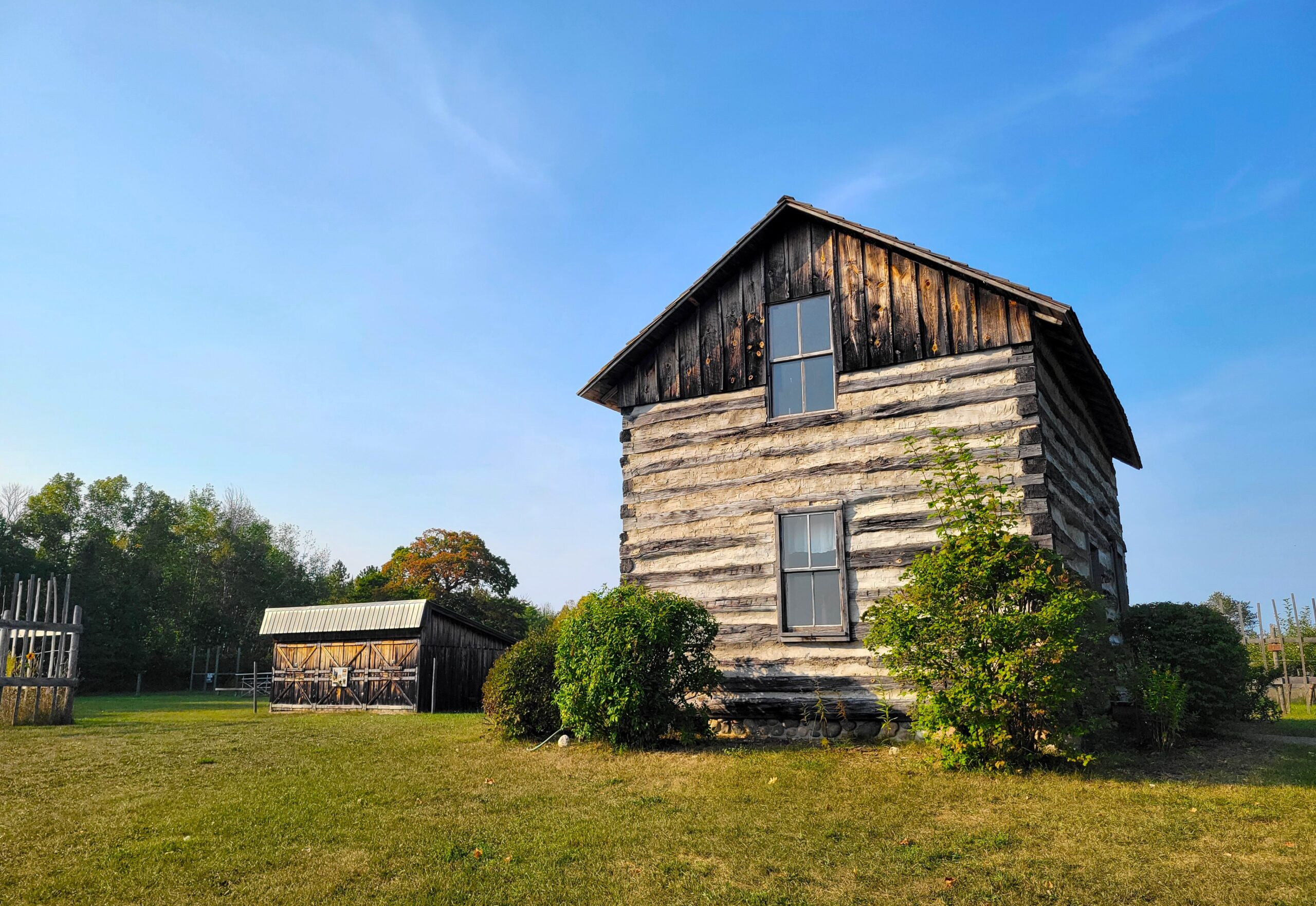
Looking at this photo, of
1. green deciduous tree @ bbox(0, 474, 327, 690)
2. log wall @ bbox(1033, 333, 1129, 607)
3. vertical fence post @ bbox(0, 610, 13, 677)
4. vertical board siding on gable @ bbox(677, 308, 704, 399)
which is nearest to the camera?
log wall @ bbox(1033, 333, 1129, 607)

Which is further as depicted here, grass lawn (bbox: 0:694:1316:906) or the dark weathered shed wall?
the dark weathered shed wall

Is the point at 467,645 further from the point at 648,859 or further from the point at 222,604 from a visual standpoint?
the point at 222,604

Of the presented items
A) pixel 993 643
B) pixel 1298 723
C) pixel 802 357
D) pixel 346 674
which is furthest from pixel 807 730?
pixel 346 674

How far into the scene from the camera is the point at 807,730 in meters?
12.1

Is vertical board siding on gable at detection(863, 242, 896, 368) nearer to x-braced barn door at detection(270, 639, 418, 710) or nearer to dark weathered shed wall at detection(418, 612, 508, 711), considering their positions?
dark weathered shed wall at detection(418, 612, 508, 711)

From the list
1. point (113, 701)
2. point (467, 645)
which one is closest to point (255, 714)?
point (467, 645)

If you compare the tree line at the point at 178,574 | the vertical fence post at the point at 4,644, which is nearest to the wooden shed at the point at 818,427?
the vertical fence post at the point at 4,644

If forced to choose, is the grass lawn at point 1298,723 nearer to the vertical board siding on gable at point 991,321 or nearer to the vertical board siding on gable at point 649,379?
the vertical board siding on gable at point 991,321

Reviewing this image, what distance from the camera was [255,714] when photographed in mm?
24781

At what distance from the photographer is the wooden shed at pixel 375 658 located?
27.7 m

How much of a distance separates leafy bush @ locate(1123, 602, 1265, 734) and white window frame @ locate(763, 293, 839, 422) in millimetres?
5982

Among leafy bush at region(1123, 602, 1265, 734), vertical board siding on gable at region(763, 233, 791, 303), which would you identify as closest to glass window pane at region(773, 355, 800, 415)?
vertical board siding on gable at region(763, 233, 791, 303)

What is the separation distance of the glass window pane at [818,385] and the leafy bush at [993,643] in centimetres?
315

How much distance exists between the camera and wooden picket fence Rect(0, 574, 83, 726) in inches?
723
